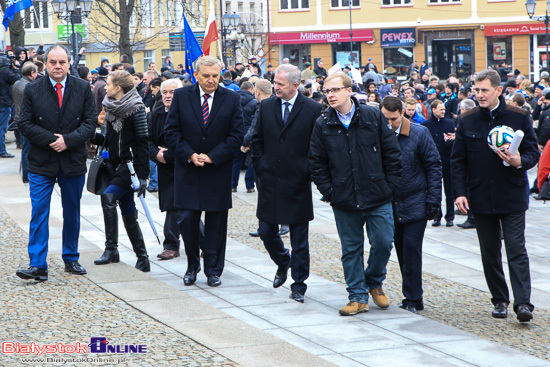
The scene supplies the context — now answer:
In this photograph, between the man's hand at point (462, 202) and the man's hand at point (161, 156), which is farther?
the man's hand at point (161, 156)

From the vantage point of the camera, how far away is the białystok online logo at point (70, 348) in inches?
227

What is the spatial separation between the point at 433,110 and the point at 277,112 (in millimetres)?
6061

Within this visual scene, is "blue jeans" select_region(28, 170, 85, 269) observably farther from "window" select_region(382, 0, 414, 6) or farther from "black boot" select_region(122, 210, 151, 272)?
"window" select_region(382, 0, 414, 6)

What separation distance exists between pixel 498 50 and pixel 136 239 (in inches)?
1880

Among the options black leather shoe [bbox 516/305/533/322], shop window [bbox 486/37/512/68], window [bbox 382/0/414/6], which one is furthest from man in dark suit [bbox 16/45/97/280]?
window [bbox 382/0/414/6]

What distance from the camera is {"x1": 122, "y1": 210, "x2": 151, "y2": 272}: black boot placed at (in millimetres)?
8812

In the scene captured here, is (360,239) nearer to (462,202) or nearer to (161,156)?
(462,202)

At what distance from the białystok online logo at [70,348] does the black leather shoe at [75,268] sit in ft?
7.90

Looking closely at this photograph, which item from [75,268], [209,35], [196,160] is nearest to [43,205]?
[75,268]

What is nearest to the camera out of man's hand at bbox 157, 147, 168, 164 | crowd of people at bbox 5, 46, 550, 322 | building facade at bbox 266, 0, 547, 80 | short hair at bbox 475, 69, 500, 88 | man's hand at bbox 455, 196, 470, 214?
crowd of people at bbox 5, 46, 550, 322

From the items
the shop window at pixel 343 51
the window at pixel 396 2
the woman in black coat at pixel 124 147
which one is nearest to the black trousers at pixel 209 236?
the woman in black coat at pixel 124 147

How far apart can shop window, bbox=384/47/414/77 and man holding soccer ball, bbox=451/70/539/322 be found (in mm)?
48039

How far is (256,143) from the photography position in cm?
774

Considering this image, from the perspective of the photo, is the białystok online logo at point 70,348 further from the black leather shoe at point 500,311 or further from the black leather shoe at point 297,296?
the black leather shoe at point 500,311
